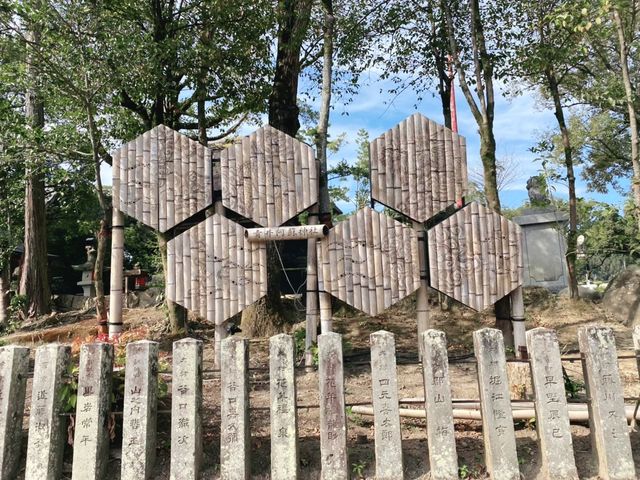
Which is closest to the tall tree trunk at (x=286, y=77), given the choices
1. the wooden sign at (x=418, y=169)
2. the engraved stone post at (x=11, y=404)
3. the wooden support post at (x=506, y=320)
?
the wooden sign at (x=418, y=169)

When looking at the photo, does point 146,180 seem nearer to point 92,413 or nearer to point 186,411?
point 92,413

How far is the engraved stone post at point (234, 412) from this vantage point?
3.19 metres

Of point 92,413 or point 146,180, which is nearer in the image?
point 92,413

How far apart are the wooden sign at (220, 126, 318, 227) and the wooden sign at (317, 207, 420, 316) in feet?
1.70

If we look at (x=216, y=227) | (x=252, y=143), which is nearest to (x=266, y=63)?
(x=252, y=143)

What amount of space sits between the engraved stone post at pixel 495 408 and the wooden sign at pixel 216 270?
235cm

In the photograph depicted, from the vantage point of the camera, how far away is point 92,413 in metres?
3.29

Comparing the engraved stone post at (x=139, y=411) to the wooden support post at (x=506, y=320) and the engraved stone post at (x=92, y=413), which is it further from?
the wooden support post at (x=506, y=320)

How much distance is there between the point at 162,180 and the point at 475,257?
3.43 m

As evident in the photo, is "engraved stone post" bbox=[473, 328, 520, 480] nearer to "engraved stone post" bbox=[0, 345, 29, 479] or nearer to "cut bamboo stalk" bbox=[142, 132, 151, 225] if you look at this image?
"engraved stone post" bbox=[0, 345, 29, 479]

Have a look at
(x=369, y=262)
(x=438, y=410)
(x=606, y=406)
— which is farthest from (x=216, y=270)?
(x=606, y=406)

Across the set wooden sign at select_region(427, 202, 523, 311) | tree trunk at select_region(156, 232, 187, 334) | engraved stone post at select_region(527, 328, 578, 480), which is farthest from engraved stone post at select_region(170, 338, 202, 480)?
tree trunk at select_region(156, 232, 187, 334)

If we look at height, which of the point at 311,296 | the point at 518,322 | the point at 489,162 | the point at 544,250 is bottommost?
the point at 518,322

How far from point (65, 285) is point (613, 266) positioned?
2018cm
